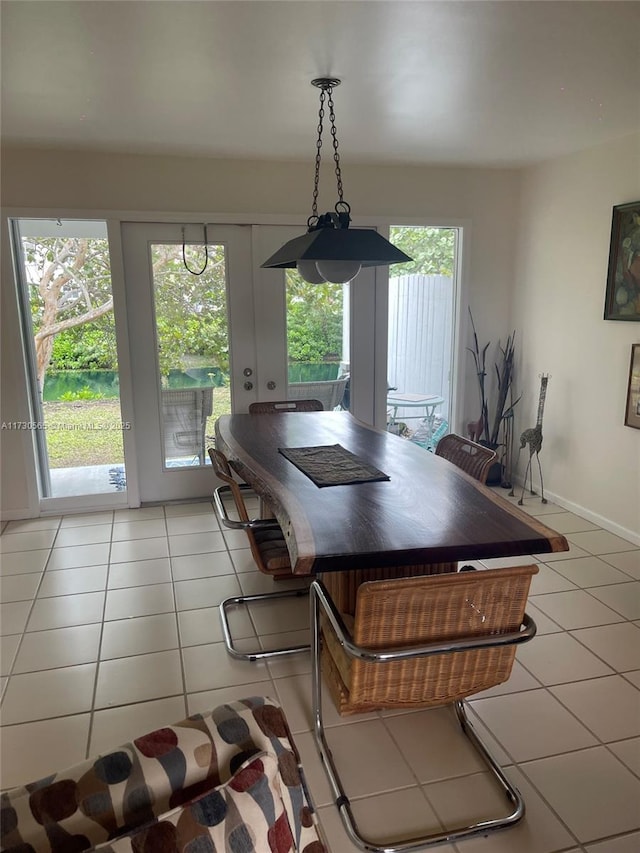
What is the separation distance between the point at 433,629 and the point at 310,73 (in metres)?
2.24

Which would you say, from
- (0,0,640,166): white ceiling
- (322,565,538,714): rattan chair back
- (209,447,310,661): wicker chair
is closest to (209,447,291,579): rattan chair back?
(209,447,310,661): wicker chair

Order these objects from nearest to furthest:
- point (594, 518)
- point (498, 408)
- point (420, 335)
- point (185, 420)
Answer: point (594, 518) → point (185, 420) → point (498, 408) → point (420, 335)

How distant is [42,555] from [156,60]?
268 cm

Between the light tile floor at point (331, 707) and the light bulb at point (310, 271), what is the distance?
159cm

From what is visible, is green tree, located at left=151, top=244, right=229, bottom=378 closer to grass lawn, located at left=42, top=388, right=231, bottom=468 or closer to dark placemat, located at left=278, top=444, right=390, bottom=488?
grass lawn, located at left=42, top=388, right=231, bottom=468

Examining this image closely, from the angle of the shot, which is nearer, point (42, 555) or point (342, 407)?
point (42, 555)

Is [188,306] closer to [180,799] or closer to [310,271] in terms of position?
[310,271]

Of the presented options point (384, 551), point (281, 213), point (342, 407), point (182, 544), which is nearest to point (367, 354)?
point (342, 407)

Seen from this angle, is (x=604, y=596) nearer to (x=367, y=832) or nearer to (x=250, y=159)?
(x=367, y=832)

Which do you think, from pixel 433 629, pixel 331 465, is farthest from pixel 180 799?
pixel 331 465

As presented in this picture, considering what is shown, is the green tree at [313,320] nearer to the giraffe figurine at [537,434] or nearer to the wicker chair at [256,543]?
the giraffe figurine at [537,434]

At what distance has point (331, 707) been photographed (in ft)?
7.09

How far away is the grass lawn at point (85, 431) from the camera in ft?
13.7

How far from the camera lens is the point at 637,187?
3.42m
